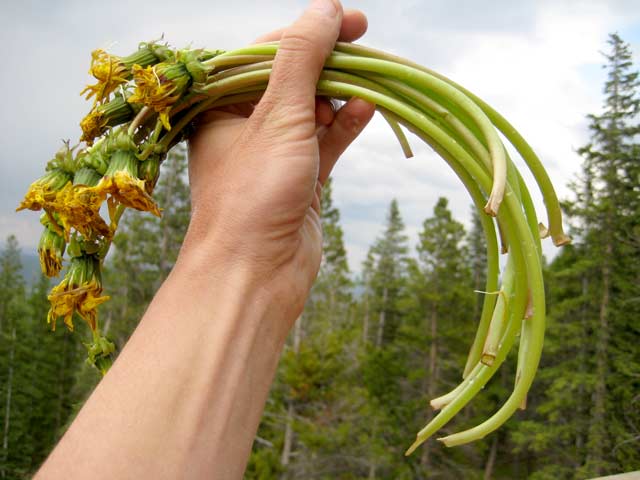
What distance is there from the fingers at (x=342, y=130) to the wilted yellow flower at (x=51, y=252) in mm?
1048

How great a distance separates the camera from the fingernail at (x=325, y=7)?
172 centimetres

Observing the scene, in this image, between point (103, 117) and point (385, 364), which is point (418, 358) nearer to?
point (385, 364)

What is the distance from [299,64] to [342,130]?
0.47 m

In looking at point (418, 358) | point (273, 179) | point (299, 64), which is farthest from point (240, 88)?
point (418, 358)

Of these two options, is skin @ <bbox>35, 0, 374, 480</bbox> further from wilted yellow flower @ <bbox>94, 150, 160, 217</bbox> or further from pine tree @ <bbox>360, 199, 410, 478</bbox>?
pine tree @ <bbox>360, 199, 410, 478</bbox>

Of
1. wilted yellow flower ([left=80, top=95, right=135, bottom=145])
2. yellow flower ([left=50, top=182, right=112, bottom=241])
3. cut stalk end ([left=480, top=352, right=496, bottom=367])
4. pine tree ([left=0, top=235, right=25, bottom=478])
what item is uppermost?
wilted yellow flower ([left=80, top=95, right=135, bottom=145])

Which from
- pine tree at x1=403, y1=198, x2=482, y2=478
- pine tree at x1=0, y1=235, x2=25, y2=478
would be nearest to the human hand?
pine tree at x1=403, y1=198, x2=482, y2=478

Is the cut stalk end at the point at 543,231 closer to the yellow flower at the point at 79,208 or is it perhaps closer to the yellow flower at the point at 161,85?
the yellow flower at the point at 161,85

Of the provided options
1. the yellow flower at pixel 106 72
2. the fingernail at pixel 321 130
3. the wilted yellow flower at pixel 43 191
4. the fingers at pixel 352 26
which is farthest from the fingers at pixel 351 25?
the wilted yellow flower at pixel 43 191

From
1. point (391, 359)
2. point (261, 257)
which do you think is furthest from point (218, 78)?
point (391, 359)

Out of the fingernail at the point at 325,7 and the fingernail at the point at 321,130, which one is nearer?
the fingernail at the point at 325,7

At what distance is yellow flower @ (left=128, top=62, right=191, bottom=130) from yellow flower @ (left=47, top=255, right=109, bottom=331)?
0.50 meters

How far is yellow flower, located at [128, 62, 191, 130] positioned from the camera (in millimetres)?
1512

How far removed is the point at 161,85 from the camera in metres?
1.52
